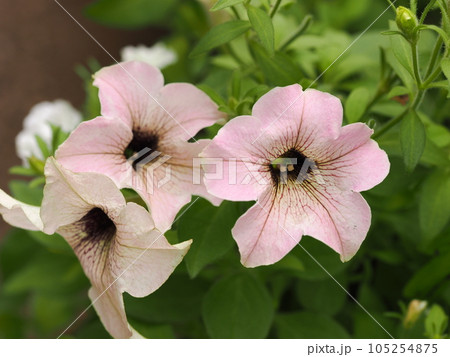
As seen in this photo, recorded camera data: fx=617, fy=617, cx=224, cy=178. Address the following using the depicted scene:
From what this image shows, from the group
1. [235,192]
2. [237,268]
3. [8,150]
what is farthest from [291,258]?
[8,150]

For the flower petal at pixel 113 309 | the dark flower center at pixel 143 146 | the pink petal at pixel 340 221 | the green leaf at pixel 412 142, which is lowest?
the flower petal at pixel 113 309

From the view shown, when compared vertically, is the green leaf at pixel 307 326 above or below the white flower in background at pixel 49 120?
below

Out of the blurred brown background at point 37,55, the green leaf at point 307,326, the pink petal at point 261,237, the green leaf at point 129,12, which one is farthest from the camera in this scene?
the blurred brown background at point 37,55

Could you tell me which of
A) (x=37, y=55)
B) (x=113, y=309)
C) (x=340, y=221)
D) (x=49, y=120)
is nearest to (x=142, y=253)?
(x=113, y=309)

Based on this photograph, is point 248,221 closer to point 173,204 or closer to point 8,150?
point 173,204

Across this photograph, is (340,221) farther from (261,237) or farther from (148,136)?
(148,136)

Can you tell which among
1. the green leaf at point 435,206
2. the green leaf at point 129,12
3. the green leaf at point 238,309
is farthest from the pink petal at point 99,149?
the green leaf at point 129,12
